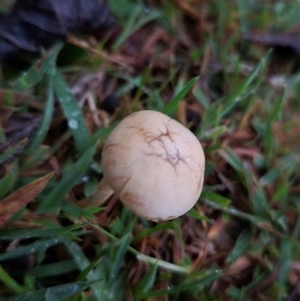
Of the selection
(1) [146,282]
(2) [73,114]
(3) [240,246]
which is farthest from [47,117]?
Answer: (3) [240,246]

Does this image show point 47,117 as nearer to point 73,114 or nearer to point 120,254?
point 73,114

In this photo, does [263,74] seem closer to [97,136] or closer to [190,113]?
[190,113]

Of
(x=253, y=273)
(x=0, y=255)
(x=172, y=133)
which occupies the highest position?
(x=172, y=133)

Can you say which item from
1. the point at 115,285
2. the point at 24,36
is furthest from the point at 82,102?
the point at 115,285

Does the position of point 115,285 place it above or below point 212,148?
below

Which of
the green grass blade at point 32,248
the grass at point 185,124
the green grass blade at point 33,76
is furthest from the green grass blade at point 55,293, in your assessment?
the green grass blade at point 33,76

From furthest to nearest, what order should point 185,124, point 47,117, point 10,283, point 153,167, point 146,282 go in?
point 185,124 → point 47,117 → point 146,282 → point 10,283 → point 153,167

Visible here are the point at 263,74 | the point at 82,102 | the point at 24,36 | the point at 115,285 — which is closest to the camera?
the point at 115,285

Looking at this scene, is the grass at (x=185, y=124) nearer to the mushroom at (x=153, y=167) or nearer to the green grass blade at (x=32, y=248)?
the green grass blade at (x=32, y=248)
